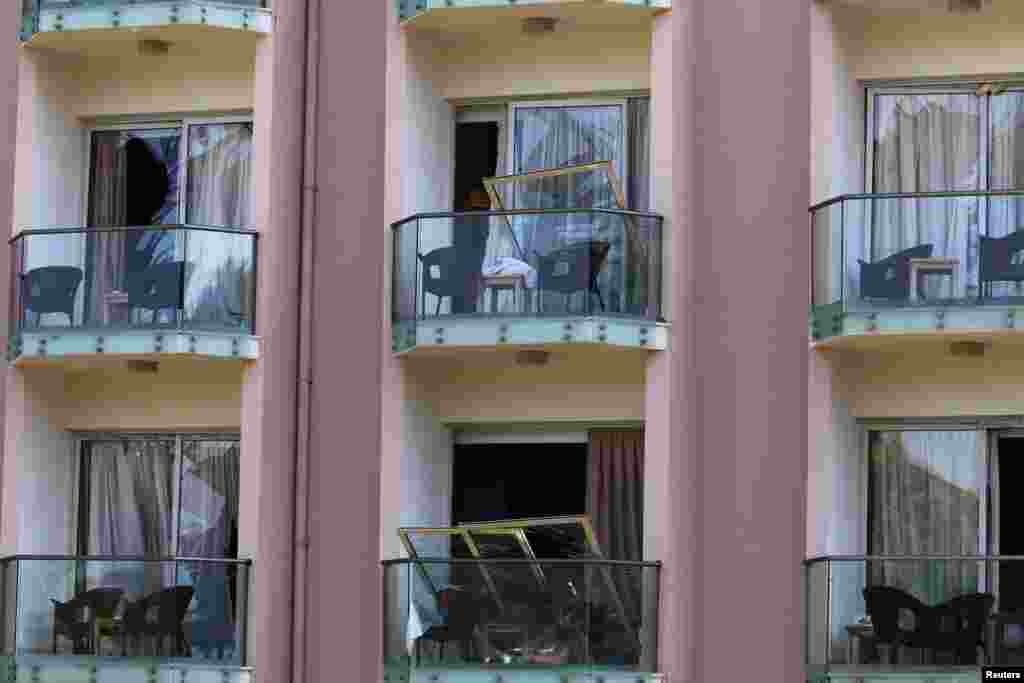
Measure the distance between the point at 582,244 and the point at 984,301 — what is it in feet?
13.9

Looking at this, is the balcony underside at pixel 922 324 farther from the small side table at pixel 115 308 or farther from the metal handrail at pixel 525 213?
the small side table at pixel 115 308

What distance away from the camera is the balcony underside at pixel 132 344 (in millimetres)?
26438

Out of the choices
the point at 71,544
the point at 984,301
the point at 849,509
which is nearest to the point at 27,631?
the point at 71,544

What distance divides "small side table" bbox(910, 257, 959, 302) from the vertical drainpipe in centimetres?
669

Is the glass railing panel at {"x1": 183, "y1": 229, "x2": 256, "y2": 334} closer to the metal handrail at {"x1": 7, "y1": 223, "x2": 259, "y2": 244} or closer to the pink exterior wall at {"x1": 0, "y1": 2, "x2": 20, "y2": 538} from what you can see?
the metal handrail at {"x1": 7, "y1": 223, "x2": 259, "y2": 244}

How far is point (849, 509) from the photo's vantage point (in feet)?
84.8

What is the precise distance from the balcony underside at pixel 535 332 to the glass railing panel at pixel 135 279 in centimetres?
222

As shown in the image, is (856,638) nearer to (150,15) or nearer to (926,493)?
(926,493)

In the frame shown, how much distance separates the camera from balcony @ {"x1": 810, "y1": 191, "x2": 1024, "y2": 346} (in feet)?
80.9

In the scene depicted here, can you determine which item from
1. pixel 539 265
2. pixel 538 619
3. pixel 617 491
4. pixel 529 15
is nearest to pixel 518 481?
pixel 617 491

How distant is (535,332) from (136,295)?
15.1 ft

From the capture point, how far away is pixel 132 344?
26.6 meters

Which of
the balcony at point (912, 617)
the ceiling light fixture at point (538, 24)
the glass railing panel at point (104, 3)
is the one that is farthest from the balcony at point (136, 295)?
the balcony at point (912, 617)

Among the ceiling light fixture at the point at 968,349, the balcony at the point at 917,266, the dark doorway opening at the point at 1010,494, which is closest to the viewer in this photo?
the balcony at the point at 917,266
